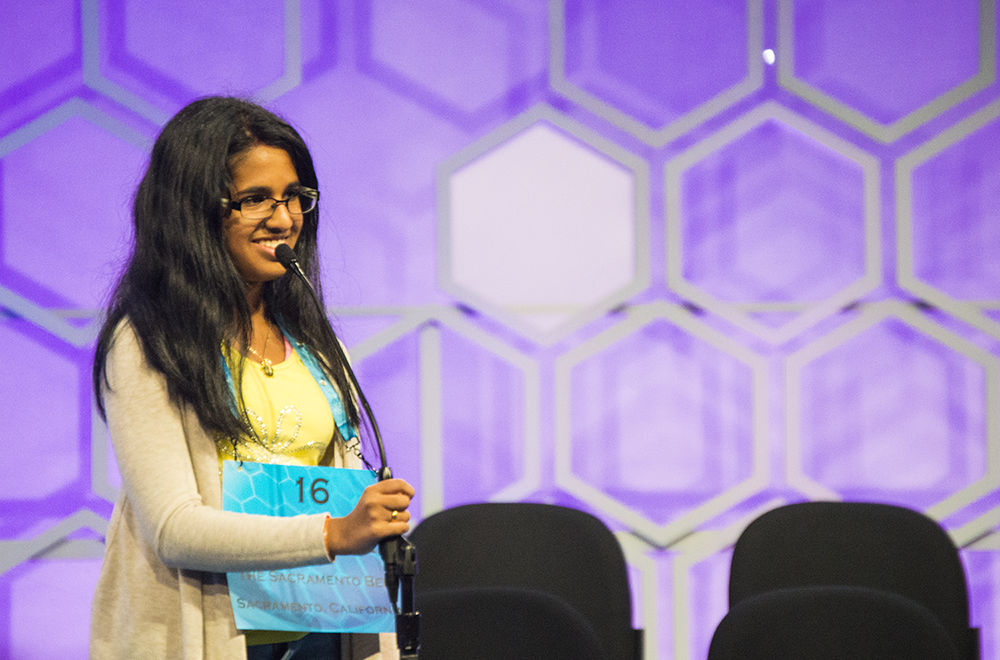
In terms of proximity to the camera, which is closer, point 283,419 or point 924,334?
point 283,419

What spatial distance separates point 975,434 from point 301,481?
189cm

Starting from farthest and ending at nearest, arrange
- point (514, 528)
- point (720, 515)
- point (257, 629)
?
point (720, 515)
point (514, 528)
point (257, 629)

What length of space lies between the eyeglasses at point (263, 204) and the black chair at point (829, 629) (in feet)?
3.49

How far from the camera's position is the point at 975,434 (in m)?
2.29

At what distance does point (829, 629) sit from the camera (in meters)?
1.59

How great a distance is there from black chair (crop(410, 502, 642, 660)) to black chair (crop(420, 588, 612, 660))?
262 mm

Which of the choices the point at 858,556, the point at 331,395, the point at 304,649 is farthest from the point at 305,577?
the point at 858,556

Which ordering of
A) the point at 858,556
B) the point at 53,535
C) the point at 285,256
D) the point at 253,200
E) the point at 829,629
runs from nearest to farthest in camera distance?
the point at 285,256
the point at 253,200
the point at 829,629
the point at 858,556
the point at 53,535

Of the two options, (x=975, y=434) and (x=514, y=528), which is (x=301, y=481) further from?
(x=975, y=434)

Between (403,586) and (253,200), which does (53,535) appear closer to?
(253,200)

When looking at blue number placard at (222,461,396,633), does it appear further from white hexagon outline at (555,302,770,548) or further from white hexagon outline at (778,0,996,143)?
white hexagon outline at (778,0,996,143)

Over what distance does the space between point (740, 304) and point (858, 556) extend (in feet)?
2.24

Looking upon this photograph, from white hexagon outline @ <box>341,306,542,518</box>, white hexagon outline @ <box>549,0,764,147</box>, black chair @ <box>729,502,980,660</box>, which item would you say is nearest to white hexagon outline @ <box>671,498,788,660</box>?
black chair @ <box>729,502,980,660</box>

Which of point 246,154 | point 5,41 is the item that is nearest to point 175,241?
point 246,154
